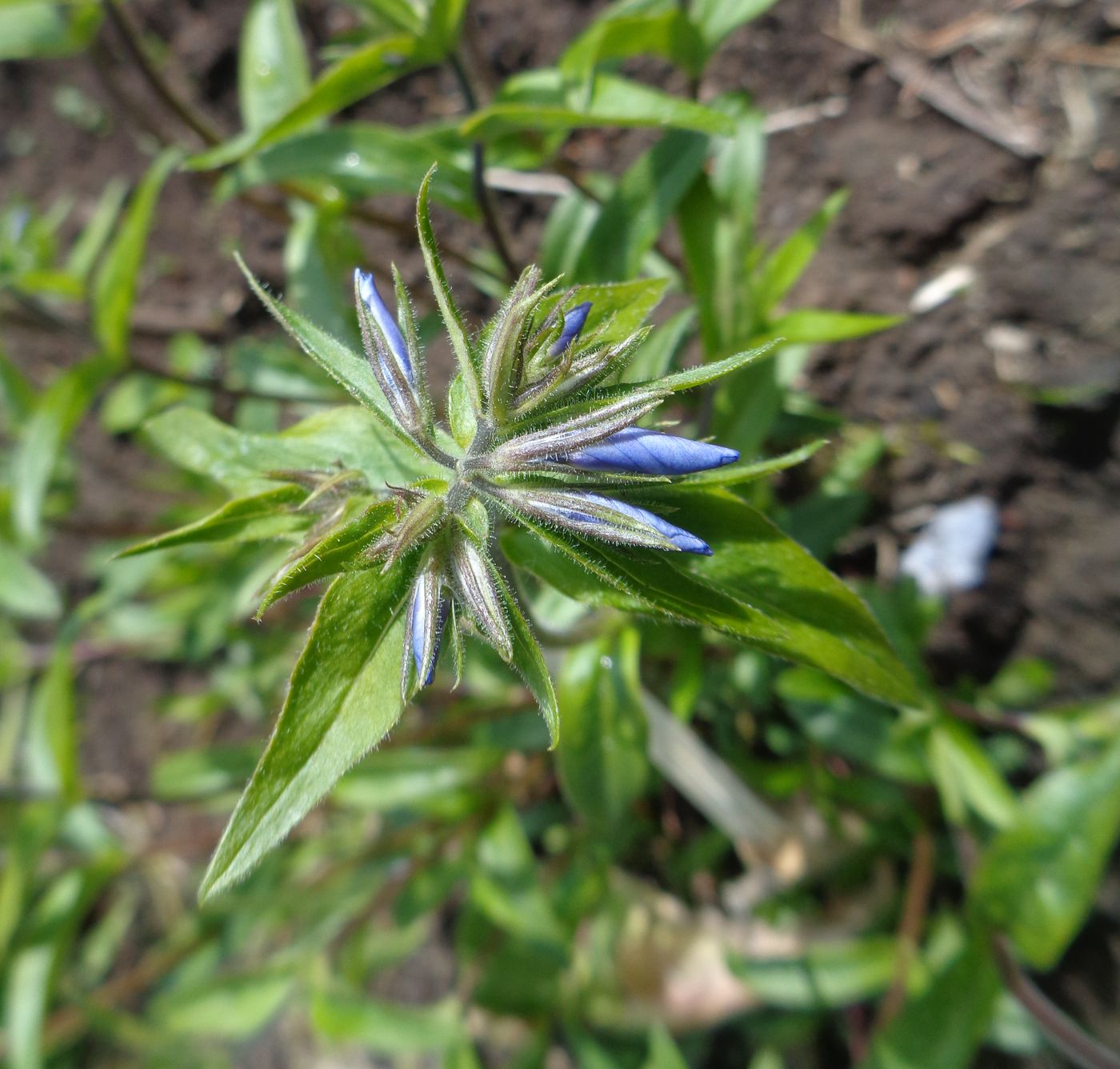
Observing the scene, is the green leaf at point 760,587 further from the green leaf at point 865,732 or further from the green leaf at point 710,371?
the green leaf at point 865,732

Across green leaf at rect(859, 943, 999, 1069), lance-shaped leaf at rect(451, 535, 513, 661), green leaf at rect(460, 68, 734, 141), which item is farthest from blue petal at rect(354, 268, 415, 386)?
green leaf at rect(859, 943, 999, 1069)

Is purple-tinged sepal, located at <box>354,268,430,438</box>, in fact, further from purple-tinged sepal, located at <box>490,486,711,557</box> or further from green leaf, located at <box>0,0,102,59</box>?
green leaf, located at <box>0,0,102,59</box>

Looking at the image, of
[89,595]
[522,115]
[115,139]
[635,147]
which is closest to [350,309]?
[522,115]

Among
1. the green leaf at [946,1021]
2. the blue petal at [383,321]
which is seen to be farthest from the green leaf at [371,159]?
the green leaf at [946,1021]

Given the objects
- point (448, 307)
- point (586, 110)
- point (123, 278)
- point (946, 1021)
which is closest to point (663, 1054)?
point (946, 1021)

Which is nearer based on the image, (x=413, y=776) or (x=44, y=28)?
(x=44, y=28)

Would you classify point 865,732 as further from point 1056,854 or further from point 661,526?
point 661,526
